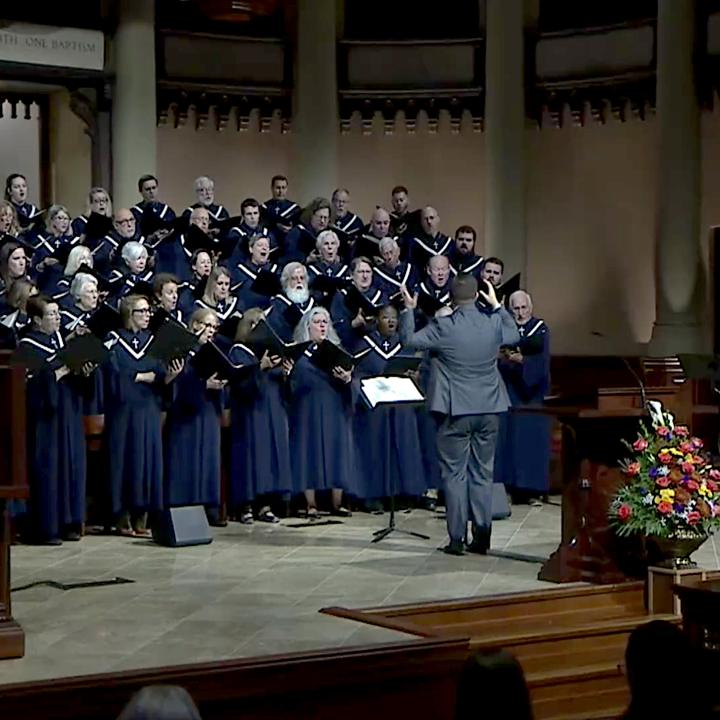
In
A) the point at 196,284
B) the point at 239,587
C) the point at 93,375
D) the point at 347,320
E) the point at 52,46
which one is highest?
the point at 52,46

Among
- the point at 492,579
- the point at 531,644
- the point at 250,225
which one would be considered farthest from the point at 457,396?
the point at 250,225

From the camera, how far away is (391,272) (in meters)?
11.6

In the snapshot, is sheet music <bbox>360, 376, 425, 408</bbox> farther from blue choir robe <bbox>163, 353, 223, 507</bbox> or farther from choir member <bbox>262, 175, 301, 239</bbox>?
choir member <bbox>262, 175, 301, 239</bbox>

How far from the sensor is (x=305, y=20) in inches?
591

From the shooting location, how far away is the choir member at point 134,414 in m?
9.87

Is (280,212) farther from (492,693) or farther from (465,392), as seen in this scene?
(492,693)

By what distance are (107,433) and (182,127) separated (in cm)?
579

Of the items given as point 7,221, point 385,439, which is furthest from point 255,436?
point 7,221

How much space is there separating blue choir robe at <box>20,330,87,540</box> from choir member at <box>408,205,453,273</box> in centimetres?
348

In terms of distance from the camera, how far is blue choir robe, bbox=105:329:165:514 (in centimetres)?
987

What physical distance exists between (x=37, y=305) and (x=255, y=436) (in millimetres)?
1674

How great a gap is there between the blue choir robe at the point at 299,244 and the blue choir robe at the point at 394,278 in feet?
2.08

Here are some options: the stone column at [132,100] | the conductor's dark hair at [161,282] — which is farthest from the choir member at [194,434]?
the stone column at [132,100]

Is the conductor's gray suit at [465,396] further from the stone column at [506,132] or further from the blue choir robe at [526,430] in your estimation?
the stone column at [506,132]
